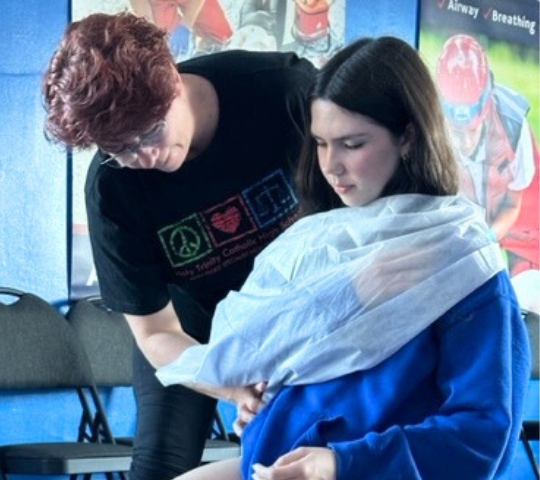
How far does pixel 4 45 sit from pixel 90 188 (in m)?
1.77

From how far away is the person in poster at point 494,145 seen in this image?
527cm

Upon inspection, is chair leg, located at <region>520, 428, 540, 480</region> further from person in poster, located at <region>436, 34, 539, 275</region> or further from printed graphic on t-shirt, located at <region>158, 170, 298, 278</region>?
printed graphic on t-shirt, located at <region>158, 170, 298, 278</region>

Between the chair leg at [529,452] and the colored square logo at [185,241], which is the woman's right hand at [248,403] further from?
the chair leg at [529,452]

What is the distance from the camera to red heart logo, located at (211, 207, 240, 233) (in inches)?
89.1

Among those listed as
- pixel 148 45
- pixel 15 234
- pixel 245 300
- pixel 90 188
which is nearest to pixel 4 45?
pixel 15 234

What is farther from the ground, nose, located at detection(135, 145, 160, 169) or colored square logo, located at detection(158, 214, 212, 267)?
nose, located at detection(135, 145, 160, 169)

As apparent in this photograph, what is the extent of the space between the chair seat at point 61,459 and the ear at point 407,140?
1.89 metres

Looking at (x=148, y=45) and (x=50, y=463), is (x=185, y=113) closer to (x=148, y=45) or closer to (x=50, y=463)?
(x=148, y=45)

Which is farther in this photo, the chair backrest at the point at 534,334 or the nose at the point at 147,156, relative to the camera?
the chair backrest at the point at 534,334

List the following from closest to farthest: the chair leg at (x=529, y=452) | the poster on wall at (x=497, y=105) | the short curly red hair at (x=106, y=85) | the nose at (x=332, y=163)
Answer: the nose at (x=332, y=163)
the short curly red hair at (x=106, y=85)
the chair leg at (x=529, y=452)
the poster on wall at (x=497, y=105)

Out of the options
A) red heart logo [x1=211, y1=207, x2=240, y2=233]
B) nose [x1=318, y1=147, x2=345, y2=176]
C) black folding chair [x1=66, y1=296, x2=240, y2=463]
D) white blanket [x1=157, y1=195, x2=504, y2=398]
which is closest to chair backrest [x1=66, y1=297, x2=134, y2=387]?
black folding chair [x1=66, y1=296, x2=240, y2=463]

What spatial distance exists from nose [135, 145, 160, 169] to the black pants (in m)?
0.52

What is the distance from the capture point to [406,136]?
5.79 feet

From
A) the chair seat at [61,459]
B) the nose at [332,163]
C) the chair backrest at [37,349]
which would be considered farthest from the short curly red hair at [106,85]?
the chair backrest at [37,349]
